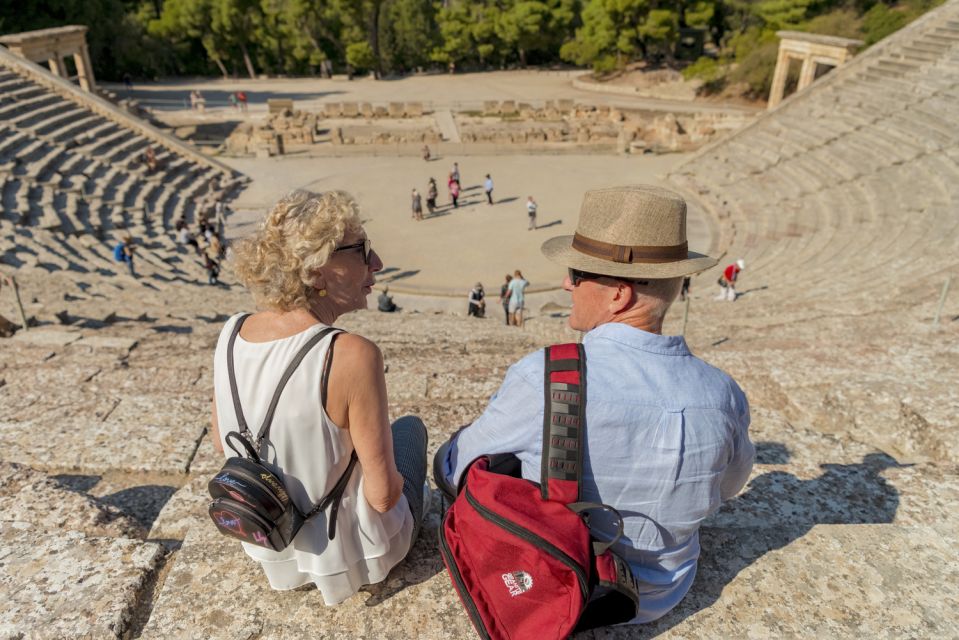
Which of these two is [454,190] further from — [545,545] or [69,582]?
[545,545]

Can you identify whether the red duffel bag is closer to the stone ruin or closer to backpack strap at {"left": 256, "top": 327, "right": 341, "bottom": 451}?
backpack strap at {"left": 256, "top": 327, "right": 341, "bottom": 451}

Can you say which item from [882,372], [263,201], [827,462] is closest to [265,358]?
[827,462]

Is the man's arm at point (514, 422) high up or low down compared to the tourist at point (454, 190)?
up

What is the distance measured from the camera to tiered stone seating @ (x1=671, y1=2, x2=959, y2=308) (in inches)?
456

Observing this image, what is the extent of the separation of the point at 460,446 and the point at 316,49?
47805 millimetres

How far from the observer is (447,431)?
407 centimetres

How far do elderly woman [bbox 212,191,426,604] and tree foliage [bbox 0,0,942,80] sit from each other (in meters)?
36.7

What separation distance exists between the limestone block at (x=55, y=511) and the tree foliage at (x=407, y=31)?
3693cm

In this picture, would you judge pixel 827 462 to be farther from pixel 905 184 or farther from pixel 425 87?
pixel 425 87

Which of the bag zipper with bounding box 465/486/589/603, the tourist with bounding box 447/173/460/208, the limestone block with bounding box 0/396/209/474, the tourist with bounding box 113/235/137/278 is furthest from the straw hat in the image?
the tourist with bounding box 447/173/460/208

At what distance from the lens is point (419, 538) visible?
2.66m

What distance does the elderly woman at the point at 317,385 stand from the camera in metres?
1.95

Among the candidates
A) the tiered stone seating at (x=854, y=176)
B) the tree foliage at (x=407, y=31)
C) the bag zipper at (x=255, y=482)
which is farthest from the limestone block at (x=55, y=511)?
the tree foliage at (x=407, y=31)

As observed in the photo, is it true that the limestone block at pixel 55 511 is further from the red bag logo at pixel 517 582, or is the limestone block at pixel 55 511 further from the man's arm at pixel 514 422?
the red bag logo at pixel 517 582
